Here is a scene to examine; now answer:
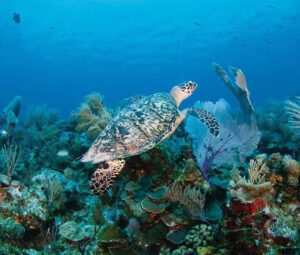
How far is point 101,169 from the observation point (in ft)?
10.1

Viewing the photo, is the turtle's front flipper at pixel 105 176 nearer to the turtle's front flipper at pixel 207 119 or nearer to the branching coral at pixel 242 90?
the turtle's front flipper at pixel 207 119

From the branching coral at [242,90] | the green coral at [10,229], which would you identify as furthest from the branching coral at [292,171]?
the green coral at [10,229]

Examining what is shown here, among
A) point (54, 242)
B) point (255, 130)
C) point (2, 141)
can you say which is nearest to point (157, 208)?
point (54, 242)

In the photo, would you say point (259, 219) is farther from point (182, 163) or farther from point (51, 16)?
point (51, 16)

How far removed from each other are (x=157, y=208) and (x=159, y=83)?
66371 millimetres

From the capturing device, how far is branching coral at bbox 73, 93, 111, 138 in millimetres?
4703

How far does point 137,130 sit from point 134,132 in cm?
6

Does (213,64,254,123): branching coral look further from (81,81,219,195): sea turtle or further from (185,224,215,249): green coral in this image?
(185,224,215,249): green coral

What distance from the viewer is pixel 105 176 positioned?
9.93 feet

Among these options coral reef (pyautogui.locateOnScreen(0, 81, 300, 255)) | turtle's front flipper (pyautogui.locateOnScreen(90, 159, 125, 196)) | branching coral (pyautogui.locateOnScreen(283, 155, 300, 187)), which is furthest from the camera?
turtle's front flipper (pyautogui.locateOnScreen(90, 159, 125, 196))

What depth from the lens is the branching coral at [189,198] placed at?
7.84 ft

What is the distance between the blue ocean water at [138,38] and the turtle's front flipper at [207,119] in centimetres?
2065

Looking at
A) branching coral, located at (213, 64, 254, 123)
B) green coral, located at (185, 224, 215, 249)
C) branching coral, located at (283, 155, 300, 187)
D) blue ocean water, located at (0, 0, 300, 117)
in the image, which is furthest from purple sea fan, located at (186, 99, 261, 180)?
blue ocean water, located at (0, 0, 300, 117)

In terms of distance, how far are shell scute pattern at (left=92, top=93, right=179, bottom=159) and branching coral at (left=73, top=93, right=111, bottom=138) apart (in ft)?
4.23
